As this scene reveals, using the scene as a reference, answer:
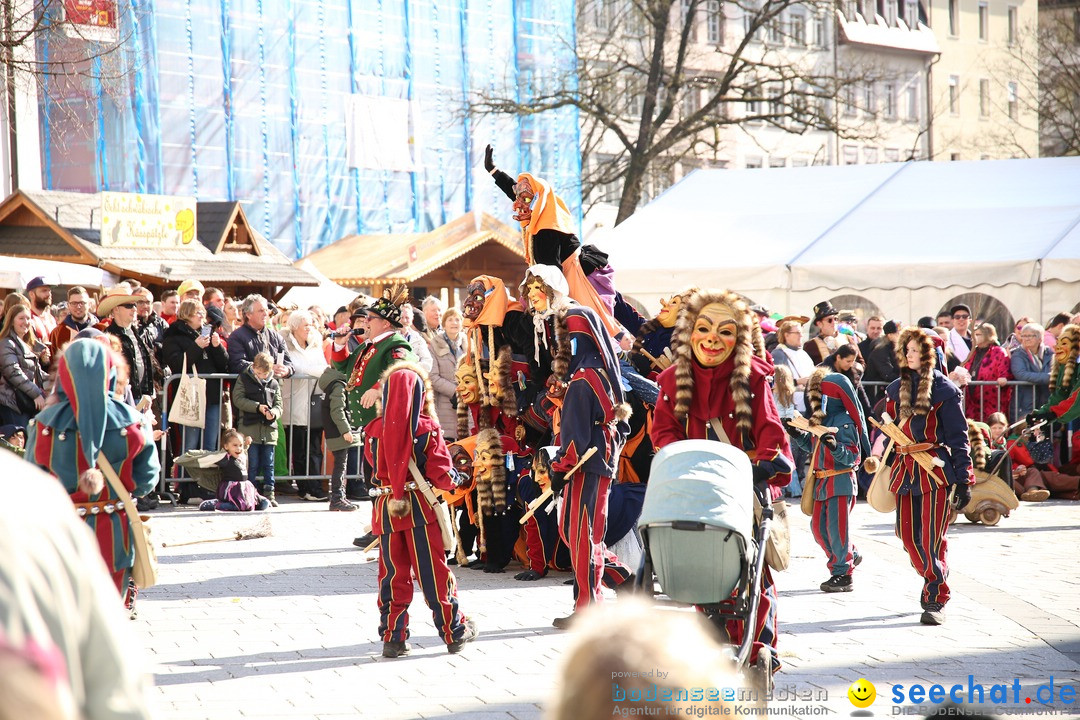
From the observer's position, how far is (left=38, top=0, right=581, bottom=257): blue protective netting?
3034cm

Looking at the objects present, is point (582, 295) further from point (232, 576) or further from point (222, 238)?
point (222, 238)

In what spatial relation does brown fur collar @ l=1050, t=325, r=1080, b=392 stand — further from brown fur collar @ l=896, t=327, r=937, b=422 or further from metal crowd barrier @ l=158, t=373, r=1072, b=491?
brown fur collar @ l=896, t=327, r=937, b=422

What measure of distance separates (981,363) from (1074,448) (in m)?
1.44

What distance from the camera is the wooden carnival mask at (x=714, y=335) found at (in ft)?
20.5

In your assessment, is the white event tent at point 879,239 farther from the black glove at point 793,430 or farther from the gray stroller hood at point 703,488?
the gray stroller hood at point 703,488

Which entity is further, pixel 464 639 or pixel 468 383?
pixel 468 383

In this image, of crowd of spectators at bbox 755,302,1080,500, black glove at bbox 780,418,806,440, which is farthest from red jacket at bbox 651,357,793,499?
crowd of spectators at bbox 755,302,1080,500

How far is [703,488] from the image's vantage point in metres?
5.26

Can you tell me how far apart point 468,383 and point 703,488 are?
4.70m

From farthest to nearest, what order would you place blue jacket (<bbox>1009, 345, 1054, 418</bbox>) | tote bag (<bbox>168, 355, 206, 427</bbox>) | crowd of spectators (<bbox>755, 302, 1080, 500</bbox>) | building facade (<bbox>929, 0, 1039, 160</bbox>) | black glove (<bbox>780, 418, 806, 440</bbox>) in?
1. building facade (<bbox>929, 0, 1039, 160</bbox>)
2. blue jacket (<bbox>1009, 345, 1054, 418</bbox>)
3. crowd of spectators (<bbox>755, 302, 1080, 500</bbox>)
4. tote bag (<bbox>168, 355, 206, 427</bbox>)
5. black glove (<bbox>780, 418, 806, 440</bbox>)

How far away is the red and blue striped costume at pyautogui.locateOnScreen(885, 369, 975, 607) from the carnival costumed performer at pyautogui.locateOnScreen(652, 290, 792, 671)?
2223mm

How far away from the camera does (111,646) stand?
2002 mm

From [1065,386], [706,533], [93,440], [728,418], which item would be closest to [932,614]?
[728,418]

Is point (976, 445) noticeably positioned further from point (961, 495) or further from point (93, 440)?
point (93, 440)
